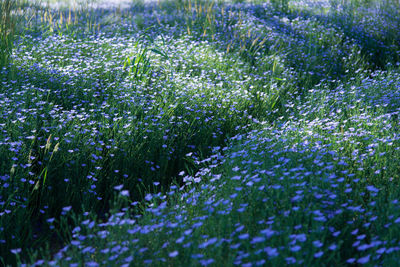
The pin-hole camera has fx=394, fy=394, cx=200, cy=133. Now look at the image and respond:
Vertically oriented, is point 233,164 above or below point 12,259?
above

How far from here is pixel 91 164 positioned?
3938mm

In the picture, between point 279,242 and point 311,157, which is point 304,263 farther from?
point 311,157

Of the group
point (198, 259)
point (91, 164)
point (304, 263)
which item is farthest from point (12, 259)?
point (304, 263)

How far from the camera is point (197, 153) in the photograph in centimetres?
434

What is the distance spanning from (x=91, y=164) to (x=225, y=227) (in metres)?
1.84

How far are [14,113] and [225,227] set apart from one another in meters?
2.99

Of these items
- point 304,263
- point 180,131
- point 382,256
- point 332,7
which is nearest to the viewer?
point 304,263

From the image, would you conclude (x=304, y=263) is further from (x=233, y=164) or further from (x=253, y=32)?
(x=253, y=32)

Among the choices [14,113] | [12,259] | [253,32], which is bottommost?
[12,259]

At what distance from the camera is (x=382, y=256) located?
2.55 meters

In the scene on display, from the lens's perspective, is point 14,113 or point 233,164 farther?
point 14,113

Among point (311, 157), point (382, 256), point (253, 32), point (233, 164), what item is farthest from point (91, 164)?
point (253, 32)

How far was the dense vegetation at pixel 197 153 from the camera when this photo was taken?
2592mm

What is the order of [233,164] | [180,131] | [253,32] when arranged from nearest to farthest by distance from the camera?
1. [233,164]
2. [180,131]
3. [253,32]
